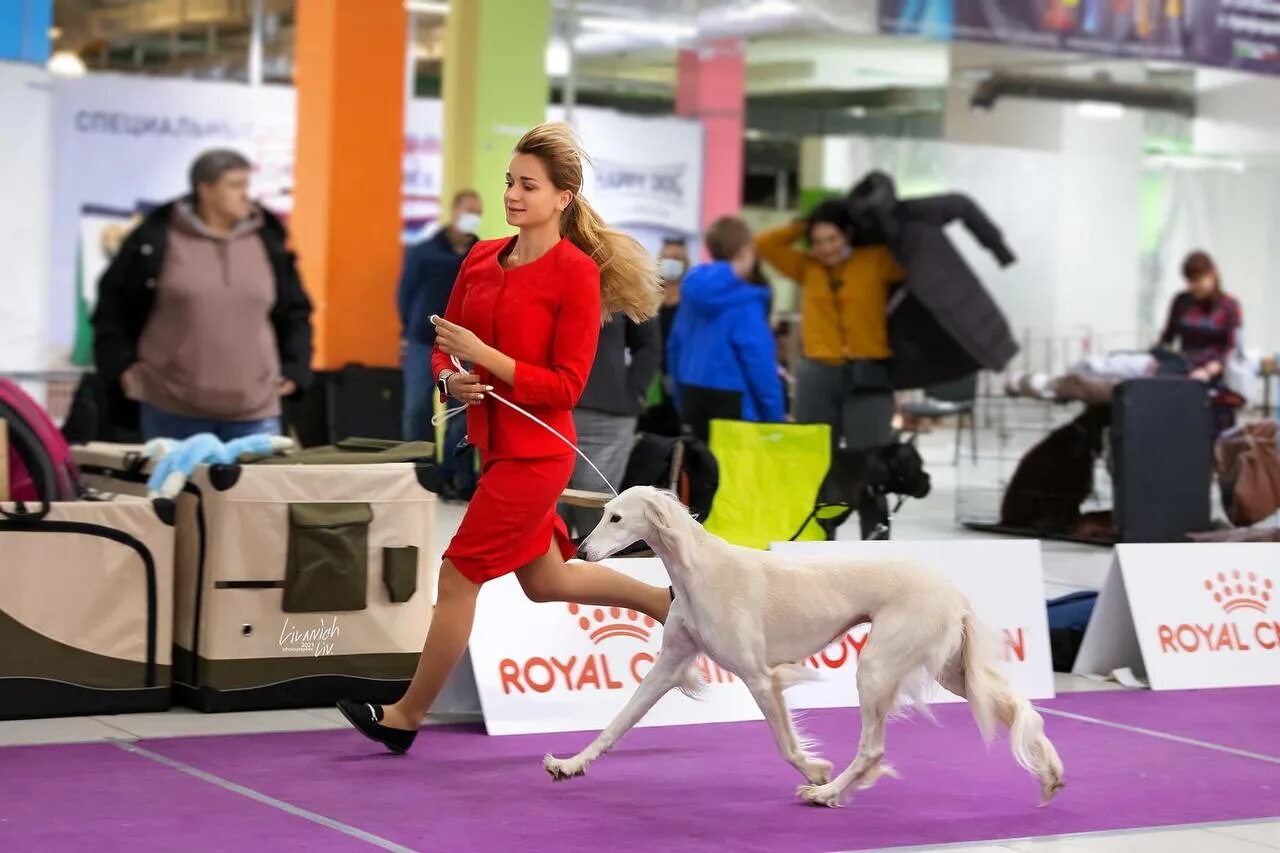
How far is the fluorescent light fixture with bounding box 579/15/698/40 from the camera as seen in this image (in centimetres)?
1608

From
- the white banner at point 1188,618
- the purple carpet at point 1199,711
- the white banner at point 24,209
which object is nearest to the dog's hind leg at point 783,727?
the purple carpet at point 1199,711

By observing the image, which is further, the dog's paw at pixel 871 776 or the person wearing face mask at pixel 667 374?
the person wearing face mask at pixel 667 374

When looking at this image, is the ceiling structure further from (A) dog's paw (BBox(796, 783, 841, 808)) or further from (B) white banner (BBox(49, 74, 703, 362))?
(A) dog's paw (BBox(796, 783, 841, 808))

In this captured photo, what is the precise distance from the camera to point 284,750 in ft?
17.2

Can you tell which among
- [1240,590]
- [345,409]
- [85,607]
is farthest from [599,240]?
Result: [345,409]

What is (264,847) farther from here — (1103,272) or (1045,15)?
(1103,272)

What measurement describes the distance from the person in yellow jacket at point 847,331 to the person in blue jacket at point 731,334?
39 cm

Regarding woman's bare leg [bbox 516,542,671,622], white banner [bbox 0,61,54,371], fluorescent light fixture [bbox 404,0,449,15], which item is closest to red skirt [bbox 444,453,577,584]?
woman's bare leg [bbox 516,542,671,622]

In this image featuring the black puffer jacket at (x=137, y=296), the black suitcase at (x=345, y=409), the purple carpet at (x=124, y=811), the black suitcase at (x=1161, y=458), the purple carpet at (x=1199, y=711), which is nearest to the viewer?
the purple carpet at (x=124, y=811)

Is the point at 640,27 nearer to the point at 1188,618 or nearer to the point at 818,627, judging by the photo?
the point at 1188,618

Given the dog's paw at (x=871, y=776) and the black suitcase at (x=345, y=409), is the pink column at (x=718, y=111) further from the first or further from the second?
the dog's paw at (x=871, y=776)

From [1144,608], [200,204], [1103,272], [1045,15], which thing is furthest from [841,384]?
[1103,272]

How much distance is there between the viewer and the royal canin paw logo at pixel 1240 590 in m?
7.10

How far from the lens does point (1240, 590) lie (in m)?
7.16
